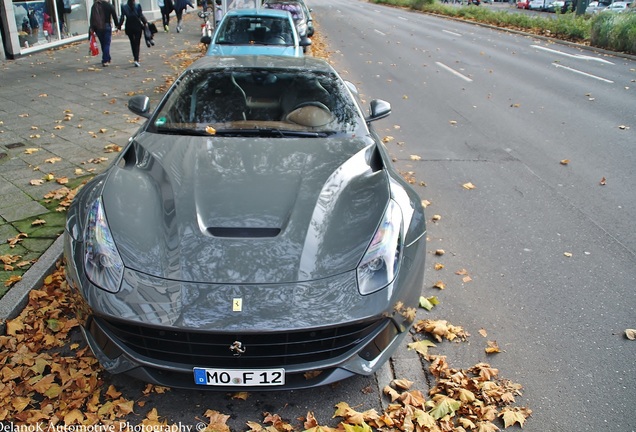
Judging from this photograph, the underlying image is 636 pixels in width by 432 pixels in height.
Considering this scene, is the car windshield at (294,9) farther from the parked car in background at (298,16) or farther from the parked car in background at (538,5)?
the parked car in background at (538,5)

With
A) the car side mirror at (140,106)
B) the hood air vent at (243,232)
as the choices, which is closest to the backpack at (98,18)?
the car side mirror at (140,106)

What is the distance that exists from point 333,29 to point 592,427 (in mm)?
23484

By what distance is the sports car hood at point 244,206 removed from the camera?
2.64 meters

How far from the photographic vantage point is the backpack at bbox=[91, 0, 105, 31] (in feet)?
40.2

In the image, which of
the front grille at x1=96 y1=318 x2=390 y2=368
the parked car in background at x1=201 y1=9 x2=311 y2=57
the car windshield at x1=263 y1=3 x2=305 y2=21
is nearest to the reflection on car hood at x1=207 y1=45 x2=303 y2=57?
the parked car in background at x1=201 y1=9 x2=311 y2=57

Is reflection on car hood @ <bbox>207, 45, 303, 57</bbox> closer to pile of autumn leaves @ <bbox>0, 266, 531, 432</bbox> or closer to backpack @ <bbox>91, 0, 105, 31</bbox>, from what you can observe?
backpack @ <bbox>91, 0, 105, 31</bbox>

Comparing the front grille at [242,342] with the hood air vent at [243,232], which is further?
the hood air vent at [243,232]

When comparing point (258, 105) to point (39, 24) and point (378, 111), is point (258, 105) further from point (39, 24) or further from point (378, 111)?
point (39, 24)

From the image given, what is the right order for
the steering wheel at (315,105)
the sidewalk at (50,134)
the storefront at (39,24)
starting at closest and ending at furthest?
the steering wheel at (315,105) → the sidewalk at (50,134) → the storefront at (39,24)

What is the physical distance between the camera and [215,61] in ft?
15.4

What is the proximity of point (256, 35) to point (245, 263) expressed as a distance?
27.4 ft

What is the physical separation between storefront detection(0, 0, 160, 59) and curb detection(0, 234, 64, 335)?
11664 millimetres

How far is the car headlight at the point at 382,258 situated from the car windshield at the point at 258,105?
3.80 ft

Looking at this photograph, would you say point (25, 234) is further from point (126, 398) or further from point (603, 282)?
point (603, 282)
